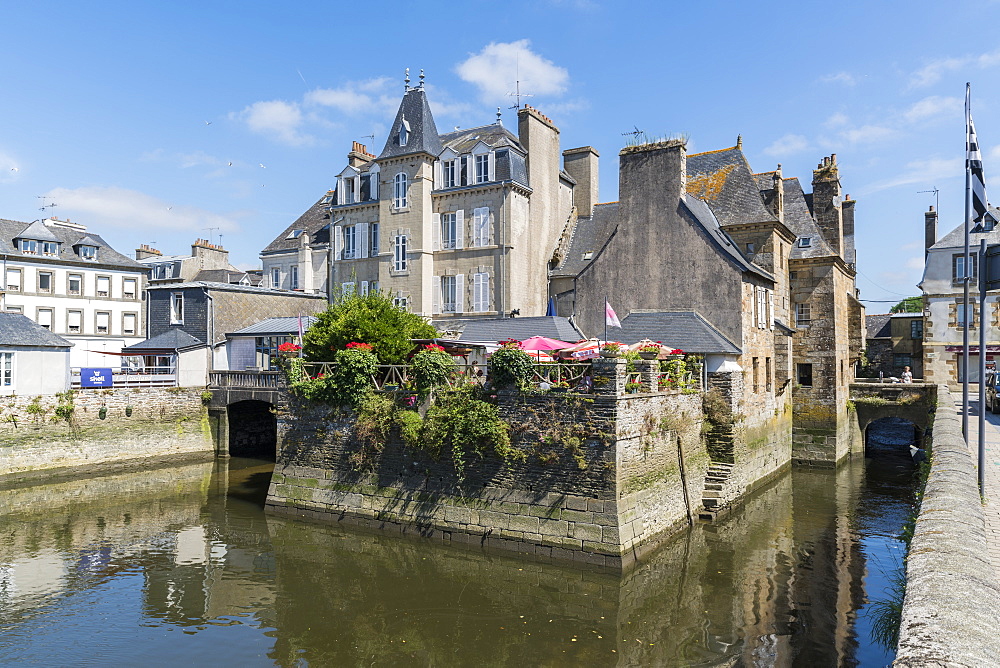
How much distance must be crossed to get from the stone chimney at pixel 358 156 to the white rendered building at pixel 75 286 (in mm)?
15422

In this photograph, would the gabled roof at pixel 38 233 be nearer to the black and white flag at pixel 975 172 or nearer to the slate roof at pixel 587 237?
the slate roof at pixel 587 237

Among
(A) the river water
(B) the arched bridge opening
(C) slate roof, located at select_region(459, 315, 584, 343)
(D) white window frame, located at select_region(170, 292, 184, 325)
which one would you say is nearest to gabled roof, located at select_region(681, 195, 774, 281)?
(C) slate roof, located at select_region(459, 315, 584, 343)

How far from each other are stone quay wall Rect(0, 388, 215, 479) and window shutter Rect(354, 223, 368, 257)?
10.3 m

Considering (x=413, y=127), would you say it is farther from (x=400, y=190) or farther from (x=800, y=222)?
(x=800, y=222)

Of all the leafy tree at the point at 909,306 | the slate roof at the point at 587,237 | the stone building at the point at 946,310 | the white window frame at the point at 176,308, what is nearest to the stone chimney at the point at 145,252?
the white window frame at the point at 176,308

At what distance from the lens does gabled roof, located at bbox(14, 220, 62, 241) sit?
3781 centimetres

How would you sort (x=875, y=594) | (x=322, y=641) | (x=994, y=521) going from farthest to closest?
(x=875, y=594) → (x=322, y=641) → (x=994, y=521)

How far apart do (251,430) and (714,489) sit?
A: 22.2 meters

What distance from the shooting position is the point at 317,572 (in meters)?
15.3

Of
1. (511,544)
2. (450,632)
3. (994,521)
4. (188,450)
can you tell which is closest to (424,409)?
(511,544)

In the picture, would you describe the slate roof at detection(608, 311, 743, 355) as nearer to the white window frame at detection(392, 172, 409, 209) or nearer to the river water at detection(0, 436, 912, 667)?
the river water at detection(0, 436, 912, 667)

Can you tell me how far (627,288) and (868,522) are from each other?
35.3 ft

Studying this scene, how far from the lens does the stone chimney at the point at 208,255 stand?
164ft

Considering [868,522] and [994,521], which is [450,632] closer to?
[994,521]
